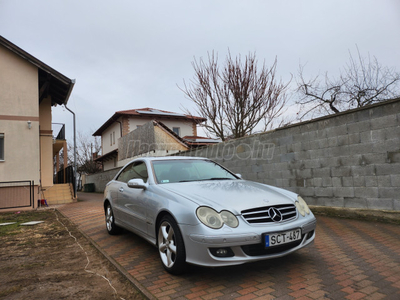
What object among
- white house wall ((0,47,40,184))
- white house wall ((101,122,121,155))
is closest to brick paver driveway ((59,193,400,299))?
white house wall ((0,47,40,184))

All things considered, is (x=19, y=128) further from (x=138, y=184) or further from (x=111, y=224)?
(x=138, y=184)

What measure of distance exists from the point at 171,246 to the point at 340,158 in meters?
4.60

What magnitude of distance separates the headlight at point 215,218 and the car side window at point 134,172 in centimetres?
152

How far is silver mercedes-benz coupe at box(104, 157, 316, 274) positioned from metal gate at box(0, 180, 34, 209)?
9.85 meters

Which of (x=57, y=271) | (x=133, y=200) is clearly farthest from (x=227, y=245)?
(x=57, y=271)

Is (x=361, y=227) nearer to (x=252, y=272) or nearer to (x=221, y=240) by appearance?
(x=252, y=272)

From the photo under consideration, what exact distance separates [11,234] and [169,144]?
11.4 m

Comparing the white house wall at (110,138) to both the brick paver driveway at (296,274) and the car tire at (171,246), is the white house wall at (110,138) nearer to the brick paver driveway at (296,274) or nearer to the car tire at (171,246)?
the brick paver driveway at (296,274)

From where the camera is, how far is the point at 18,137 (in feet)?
40.2

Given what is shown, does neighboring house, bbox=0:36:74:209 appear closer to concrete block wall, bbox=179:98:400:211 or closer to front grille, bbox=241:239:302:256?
concrete block wall, bbox=179:98:400:211

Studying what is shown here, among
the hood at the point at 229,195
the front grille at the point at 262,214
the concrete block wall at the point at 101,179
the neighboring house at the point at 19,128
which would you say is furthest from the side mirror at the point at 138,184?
the concrete block wall at the point at 101,179

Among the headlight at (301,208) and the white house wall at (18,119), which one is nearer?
the headlight at (301,208)

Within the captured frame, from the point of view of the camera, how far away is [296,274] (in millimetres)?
3068

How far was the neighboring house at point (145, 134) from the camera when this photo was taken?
661 inches
